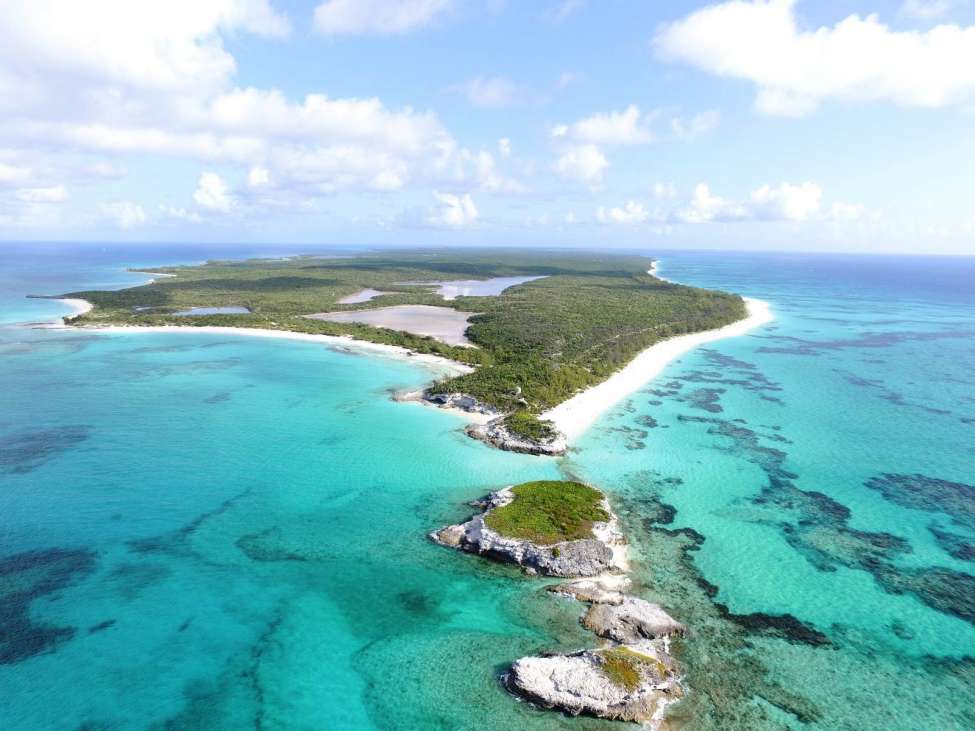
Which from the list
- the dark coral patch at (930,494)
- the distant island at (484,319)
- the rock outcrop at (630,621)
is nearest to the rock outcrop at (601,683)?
the rock outcrop at (630,621)

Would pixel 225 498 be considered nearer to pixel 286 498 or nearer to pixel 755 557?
pixel 286 498

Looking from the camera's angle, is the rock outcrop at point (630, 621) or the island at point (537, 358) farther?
the rock outcrop at point (630, 621)

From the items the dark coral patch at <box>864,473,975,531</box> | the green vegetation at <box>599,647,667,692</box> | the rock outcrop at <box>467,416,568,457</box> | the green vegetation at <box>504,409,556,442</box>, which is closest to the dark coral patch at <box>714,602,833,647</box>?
the green vegetation at <box>599,647,667,692</box>

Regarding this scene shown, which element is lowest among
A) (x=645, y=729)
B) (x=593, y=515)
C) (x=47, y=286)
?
(x=645, y=729)

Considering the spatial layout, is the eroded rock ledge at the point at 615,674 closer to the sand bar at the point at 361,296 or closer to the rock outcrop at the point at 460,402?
the rock outcrop at the point at 460,402

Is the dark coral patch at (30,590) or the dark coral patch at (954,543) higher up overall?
the dark coral patch at (30,590)

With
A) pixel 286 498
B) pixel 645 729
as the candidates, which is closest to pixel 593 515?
pixel 645 729

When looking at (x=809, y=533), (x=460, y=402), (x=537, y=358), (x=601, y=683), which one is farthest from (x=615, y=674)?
(x=537, y=358)

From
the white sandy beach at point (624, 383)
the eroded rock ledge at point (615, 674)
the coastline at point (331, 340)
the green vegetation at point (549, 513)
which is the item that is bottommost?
the eroded rock ledge at point (615, 674)
